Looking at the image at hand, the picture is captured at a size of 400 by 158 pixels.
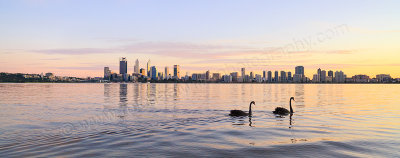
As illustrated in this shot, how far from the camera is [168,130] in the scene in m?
21.8

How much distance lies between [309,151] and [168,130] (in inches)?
415

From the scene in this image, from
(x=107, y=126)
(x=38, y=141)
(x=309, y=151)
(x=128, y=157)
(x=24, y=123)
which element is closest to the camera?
(x=128, y=157)

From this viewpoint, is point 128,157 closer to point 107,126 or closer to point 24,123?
point 107,126

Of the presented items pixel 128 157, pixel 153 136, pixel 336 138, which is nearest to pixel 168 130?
pixel 153 136

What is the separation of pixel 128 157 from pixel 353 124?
69.3 feet

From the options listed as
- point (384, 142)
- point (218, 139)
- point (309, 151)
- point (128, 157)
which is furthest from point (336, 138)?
point (128, 157)

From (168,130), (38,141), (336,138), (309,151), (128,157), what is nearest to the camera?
(128,157)

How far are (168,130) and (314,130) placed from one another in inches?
453

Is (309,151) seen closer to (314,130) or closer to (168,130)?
(314,130)

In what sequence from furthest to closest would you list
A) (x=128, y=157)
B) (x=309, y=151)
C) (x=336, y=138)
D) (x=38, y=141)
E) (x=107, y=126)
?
(x=107, y=126) < (x=336, y=138) < (x=38, y=141) < (x=309, y=151) < (x=128, y=157)

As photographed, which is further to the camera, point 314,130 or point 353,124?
point 353,124

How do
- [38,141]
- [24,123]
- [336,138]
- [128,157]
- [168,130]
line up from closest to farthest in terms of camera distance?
[128,157]
[38,141]
[336,138]
[168,130]
[24,123]

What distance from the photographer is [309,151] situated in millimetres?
15484

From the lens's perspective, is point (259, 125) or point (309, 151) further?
point (259, 125)
